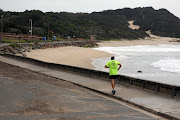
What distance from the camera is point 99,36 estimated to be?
156000 millimetres

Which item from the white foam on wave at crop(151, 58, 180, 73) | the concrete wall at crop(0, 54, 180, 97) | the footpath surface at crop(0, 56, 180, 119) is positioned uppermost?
the concrete wall at crop(0, 54, 180, 97)

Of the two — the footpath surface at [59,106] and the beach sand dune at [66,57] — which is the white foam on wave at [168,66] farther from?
the footpath surface at [59,106]

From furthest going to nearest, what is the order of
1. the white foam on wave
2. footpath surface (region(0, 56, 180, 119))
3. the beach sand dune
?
the beach sand dune < the white foam on wave < footpath surface (region(0, 56, 180, 119))

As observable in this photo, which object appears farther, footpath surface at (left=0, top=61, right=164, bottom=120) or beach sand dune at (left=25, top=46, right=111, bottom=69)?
beach sand dune at (left=25, top=46, right=111, bottom=69)

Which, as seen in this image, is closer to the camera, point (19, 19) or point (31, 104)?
point (31, 104)

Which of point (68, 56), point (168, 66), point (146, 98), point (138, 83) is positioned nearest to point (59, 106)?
point (146, 98)

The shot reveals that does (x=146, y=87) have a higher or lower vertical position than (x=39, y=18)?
lower

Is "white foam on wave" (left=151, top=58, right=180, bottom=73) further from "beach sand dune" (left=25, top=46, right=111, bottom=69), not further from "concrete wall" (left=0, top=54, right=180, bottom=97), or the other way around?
"concrete wall" (left=0, top=54, right=180, bottom=97)

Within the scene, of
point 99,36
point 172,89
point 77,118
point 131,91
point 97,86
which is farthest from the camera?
point 99,36

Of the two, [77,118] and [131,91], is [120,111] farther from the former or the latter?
[131,91]

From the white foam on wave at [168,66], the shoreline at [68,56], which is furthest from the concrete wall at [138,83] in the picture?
the white foam on wave at [168,66]

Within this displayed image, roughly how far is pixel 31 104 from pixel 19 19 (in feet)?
442

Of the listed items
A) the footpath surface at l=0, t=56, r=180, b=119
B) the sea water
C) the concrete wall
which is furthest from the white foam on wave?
the footpath surface at l=0, t=56, r=180, b=119

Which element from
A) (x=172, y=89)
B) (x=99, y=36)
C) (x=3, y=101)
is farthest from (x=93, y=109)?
(x=99, y=36)
